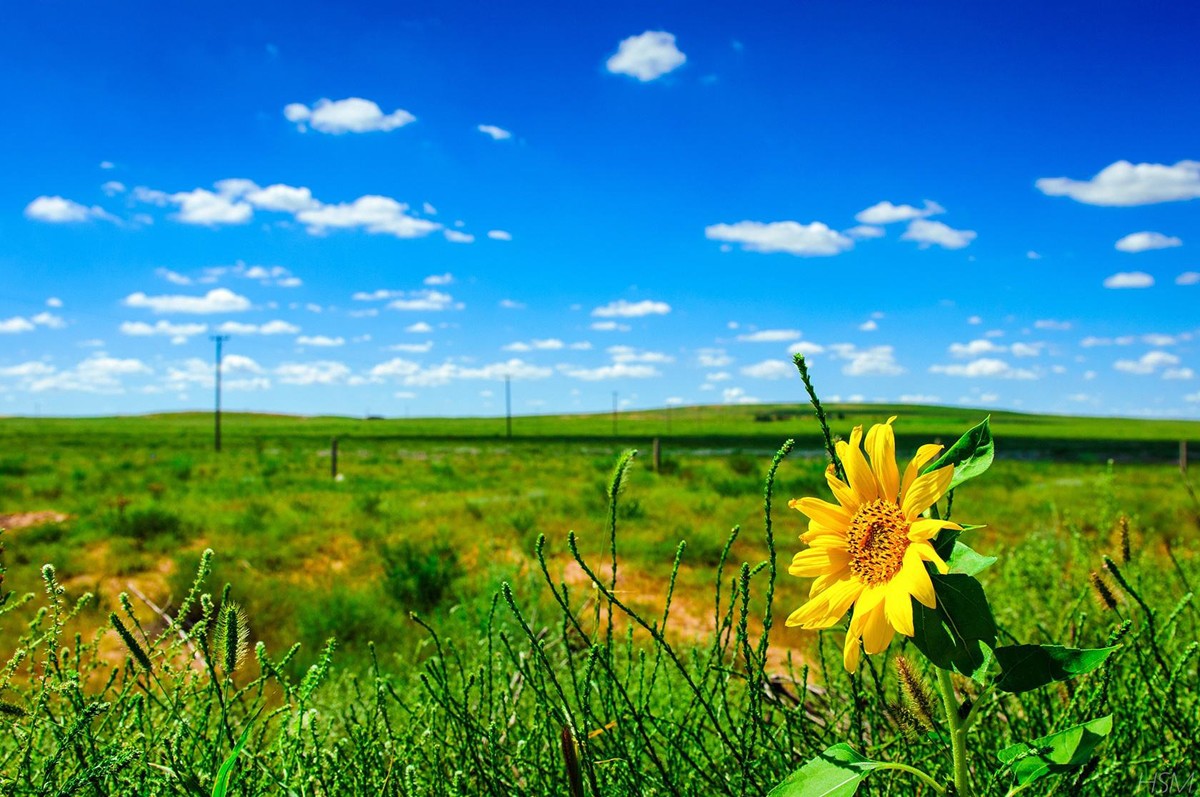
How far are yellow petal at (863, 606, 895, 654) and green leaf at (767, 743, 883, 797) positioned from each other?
4.9 inches

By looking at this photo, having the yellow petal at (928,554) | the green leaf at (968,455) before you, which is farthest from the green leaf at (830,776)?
the green leaf at (968,455)

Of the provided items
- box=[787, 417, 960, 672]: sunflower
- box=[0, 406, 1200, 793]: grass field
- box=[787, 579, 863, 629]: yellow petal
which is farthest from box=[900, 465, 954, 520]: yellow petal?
box=[0, 406, 1200, 793]: grass field

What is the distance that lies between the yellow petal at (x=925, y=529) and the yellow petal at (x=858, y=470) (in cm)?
9

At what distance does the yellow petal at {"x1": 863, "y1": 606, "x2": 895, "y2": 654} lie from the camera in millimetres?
841

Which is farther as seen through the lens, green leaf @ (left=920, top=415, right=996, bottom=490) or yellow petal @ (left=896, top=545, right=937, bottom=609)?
green leaf @ (left=920, top=415, right=996, bottom=490)

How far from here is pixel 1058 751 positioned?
84 centimetres

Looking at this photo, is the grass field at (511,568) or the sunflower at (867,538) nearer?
the sunflower at (867,538)

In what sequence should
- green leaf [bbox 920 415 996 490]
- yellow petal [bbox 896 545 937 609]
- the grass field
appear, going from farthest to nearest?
the grass field < green leaf [bbox 920 415 996 490] < yellow petal [bbox 896 545 937 609]

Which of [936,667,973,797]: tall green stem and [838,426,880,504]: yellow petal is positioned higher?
[838,426,880,504]: yellow petal

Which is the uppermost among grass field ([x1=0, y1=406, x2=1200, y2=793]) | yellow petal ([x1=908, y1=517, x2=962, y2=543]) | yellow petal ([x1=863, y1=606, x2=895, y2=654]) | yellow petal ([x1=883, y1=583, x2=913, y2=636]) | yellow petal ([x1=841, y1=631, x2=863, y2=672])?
yellow petal ([x1=908, y1=517, x2=962, y2=543])

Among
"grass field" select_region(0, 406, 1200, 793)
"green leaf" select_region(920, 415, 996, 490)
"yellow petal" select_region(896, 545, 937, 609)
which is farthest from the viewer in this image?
"grass field" select_region(0, 406, 1200, 793)

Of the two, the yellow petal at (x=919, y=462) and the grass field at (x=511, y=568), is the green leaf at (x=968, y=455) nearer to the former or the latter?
the yellow petal at (x=919, y=462)

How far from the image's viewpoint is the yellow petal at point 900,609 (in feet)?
2.56

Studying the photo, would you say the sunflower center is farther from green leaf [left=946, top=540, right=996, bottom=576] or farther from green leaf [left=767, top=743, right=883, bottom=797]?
green leaf [left=767, top=743, right=883, bottom=797]
